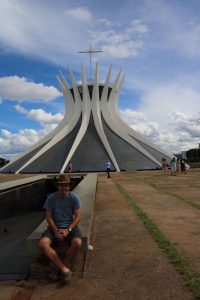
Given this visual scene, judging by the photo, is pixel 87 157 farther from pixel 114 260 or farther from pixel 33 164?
pixel 114 260

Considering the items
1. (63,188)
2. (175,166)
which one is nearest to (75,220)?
(63,188)

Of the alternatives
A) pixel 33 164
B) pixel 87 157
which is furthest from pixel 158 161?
pixel 33 164

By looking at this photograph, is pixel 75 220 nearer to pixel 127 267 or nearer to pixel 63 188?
pixel 63 188

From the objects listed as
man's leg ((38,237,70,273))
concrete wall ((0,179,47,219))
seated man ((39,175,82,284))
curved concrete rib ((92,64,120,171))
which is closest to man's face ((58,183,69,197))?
seated man ((39,175,82,284))

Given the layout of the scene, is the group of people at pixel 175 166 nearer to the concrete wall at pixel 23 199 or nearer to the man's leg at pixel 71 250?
the concrete wall at pixel 23 199

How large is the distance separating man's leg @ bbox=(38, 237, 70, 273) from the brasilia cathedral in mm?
29965

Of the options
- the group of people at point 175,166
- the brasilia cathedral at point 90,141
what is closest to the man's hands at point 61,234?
the group of people at point 175,166

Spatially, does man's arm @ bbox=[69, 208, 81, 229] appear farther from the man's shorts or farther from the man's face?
the man's face

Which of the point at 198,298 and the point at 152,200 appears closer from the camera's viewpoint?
the point at 198,298

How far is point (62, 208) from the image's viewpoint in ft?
14.7

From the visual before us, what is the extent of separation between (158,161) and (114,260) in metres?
32.8

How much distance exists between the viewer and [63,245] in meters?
Result: 4.27

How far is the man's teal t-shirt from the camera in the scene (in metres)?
4.42

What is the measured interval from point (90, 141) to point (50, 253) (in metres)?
35.0
